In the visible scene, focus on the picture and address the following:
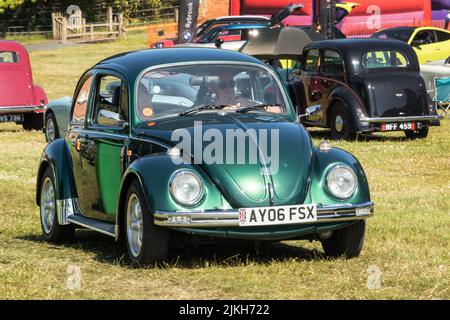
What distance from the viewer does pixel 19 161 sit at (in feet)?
57.0

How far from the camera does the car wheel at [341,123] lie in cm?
1914

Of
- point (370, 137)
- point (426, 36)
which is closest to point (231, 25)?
point (426, 36)

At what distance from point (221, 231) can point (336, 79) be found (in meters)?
12.0

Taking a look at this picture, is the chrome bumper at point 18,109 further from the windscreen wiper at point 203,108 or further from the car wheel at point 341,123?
the windscreen wiper at point 203,108

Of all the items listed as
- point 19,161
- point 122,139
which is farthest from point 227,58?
point 19,161

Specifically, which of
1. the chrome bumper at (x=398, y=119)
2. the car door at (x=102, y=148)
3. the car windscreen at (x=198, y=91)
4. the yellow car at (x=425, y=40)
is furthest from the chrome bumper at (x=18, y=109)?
the car windscreen at (x=198, y=91)

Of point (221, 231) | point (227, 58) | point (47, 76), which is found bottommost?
point (47, 76)

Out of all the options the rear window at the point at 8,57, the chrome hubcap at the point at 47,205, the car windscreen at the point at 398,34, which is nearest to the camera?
the chrome hubcap at the point at 47,205

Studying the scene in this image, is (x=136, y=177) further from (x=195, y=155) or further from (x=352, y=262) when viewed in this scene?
(x=352, y=262)

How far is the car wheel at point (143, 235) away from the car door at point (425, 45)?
63.9 feet

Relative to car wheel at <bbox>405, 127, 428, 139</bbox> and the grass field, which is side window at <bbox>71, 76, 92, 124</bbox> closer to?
the grass field

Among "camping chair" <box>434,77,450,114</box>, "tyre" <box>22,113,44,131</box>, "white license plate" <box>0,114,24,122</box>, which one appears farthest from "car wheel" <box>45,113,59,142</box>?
"camping chair" <box>434,77,450,114</box>

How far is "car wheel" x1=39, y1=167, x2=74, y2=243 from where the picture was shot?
33.1 feet

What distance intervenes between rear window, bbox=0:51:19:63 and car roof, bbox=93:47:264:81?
48.4 feet
